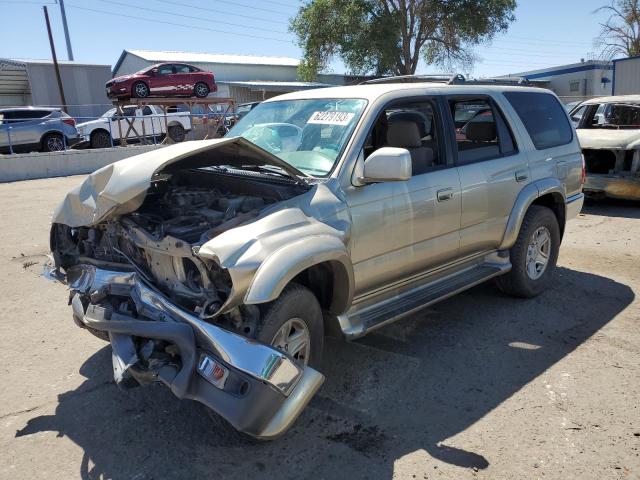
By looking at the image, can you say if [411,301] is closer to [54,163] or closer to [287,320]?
[287,320]

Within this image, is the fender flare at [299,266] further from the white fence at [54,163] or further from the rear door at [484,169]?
the white fence at [54,163]

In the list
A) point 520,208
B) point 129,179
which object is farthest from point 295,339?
point 520,208

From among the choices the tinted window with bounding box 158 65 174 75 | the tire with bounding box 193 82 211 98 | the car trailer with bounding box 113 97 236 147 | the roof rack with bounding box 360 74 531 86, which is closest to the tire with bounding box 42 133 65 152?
the car trailer with bounding box 113 97 236 147

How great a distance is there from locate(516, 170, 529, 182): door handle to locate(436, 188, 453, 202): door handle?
996 mm

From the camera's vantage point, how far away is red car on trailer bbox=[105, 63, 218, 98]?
20750 millimetres

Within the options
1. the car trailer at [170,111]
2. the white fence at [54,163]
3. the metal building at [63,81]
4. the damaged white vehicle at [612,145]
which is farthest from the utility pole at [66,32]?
the damaged white vehicle at [612,145]

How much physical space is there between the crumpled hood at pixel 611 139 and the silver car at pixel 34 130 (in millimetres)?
15941

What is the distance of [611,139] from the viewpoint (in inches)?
367

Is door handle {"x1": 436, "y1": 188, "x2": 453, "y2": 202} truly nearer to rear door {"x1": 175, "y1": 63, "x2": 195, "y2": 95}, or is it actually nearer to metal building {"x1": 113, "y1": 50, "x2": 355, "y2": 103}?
rear door {"x1": 175, "y1": 63, "x2": 195, "y2": 95}

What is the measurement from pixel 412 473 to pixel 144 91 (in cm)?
2105

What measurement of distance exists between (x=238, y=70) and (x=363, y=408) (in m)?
42.6

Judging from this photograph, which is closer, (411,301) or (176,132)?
(411,301)

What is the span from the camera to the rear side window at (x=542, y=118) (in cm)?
517

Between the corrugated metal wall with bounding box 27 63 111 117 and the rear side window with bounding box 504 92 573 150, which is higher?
the corrugated metal wall with bounding box 27 63 111 117
